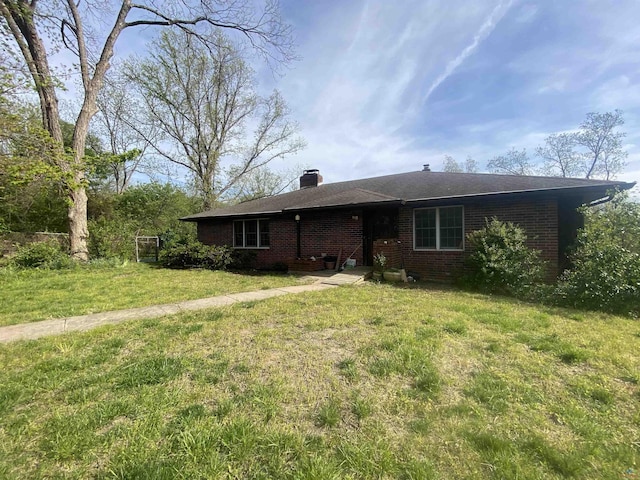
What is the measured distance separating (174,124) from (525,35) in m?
22.3

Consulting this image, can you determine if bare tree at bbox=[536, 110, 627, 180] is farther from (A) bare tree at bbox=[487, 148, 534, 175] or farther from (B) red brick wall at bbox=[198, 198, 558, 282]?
(B) red brick wall at bbox=[198, 198, 558, 282]

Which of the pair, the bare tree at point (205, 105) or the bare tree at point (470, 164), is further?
the bare tree at point (470, 164)

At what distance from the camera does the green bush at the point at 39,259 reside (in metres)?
10.8

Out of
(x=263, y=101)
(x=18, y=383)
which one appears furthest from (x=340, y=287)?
(x=263, y=101)

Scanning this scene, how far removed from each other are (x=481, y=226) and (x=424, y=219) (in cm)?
160

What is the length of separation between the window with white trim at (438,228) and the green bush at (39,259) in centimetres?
1264

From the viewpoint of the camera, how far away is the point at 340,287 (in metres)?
7.36

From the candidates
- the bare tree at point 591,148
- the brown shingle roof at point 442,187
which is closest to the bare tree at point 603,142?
the bare tree at point 591,148

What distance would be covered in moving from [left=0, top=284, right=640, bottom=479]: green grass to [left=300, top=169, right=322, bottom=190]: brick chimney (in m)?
13.1

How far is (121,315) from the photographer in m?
4.91

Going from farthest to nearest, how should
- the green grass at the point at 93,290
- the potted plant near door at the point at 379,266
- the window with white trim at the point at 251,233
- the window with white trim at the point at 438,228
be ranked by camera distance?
the window with white trim at the point at 251,233, the window with white trim at the point at 438,228, the potted plant near door at the point at 379,266, the green grass at the point at 93,290

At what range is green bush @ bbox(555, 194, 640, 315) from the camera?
5336 millimetres

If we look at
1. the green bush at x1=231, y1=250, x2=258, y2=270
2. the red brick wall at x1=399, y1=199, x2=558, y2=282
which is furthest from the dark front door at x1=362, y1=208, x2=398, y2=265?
the green bush at x1=231, y1=250, x2=258, y2=270

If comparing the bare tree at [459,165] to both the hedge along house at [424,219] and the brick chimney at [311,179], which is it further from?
the hedge along house at [424,219]
